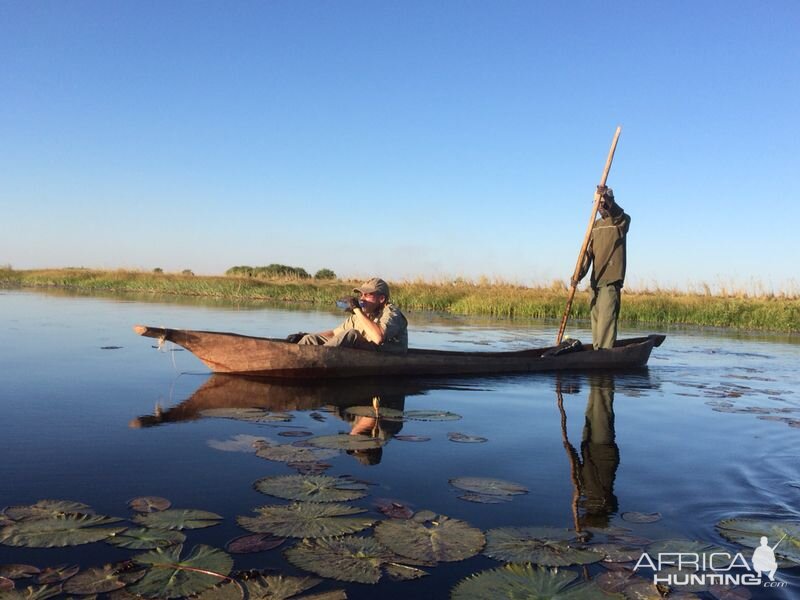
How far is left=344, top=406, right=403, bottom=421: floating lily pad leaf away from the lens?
5445 millimetres

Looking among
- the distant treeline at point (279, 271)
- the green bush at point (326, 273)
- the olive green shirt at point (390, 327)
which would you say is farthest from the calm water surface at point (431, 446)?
the green bush at point (326, 273)

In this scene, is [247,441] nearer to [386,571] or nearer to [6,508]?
[6,508]

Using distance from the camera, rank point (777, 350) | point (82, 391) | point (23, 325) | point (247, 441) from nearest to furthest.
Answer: point (247, 441), point (82, 391), point (23, 325), point (777, 350)

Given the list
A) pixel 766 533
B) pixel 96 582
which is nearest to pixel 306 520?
pixel 96 582

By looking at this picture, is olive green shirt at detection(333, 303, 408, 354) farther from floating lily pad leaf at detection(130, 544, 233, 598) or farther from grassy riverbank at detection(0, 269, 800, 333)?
grassy riverbank at detection(0, 269, 800, 333)

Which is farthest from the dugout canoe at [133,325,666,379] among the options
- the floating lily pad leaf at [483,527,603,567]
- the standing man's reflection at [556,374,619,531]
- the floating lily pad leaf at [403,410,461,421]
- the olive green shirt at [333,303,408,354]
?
the floating lily pad leaf at [483,527,603,567]

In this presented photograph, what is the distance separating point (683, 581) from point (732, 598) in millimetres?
170

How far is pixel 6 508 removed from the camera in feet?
9.68

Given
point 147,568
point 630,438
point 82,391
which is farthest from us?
point 82,391

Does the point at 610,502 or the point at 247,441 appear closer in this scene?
the point at 610,502

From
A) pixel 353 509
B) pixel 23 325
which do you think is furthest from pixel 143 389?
pixel 23 325

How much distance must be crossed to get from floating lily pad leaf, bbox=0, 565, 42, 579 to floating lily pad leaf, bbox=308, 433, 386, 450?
2.10m

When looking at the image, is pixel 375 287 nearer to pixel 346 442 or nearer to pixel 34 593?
pixel 346 442

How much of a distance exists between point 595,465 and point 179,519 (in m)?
2.64
